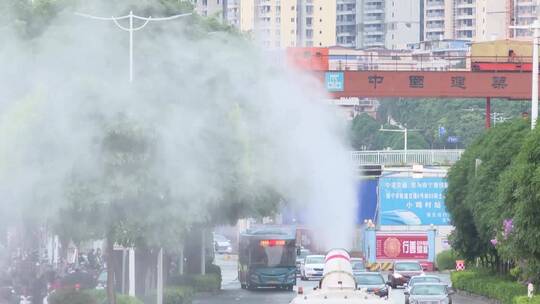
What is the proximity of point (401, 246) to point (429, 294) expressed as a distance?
135 ft

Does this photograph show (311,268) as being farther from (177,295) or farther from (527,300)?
(527,300)

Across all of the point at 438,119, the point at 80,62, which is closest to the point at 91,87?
the point at 80,62

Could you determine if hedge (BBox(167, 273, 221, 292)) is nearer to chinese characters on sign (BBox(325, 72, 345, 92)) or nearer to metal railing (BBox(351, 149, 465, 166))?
chinese characters on sign (BBox(325, 72, 345, 92))

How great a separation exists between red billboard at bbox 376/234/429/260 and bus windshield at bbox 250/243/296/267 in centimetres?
1788

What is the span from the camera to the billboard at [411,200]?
9619 cm

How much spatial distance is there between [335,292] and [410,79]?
48.4 m

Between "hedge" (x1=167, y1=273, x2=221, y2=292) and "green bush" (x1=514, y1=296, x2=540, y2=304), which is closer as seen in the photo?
"green bush" (x1=514, y1=296, x2=540, y2=304)

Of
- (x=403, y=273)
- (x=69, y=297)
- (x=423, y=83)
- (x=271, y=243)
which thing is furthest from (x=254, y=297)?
(x=69, y=297)

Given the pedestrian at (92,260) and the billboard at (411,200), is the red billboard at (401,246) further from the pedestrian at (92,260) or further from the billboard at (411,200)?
the pedestrian at (92,260)

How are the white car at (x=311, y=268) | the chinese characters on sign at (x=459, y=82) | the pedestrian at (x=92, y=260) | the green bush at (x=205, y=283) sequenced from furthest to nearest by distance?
the white car at (x=311, y=268)
the pedestrian at (x=92, y=260)
the chinese characters on sign at (x=459, y=82)
the green bush at (x=205, y=283)

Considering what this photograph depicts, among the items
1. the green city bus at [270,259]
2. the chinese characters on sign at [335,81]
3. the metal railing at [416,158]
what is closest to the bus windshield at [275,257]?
the green city bus at [270,259]

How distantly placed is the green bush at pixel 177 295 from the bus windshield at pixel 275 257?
650 inches

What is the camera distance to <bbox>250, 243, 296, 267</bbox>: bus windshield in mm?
81000

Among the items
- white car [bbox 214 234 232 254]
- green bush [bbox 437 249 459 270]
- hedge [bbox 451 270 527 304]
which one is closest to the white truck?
hedge [bbox 451 270 527 304]
